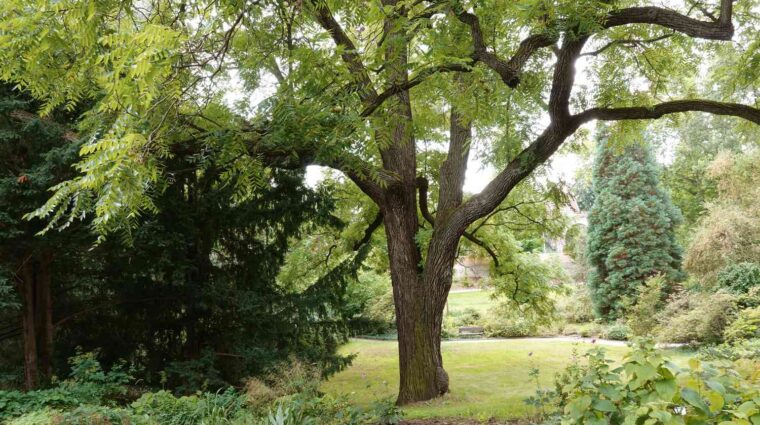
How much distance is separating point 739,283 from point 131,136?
51.2 feet

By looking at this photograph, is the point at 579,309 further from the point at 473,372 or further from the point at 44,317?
the point at 44,317

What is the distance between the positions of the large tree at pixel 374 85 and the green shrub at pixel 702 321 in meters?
6.45

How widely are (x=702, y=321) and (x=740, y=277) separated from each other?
202 cm

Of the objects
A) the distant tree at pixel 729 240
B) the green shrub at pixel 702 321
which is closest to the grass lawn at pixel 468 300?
the distant tree at pixel 729 240

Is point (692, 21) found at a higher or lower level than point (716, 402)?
higher

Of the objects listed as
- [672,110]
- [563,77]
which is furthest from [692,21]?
[672,110]

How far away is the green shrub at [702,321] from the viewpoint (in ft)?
41.4

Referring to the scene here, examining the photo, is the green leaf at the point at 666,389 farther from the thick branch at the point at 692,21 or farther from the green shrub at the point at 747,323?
the thick branch at the point at 692,21

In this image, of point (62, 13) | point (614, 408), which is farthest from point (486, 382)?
point (62, 13)

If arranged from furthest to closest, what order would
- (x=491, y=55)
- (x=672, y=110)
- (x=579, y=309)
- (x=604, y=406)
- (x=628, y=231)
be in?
(x=579, y=309)
(x=628, y=231)
(x=672, y=110)
(x=491, y=55)
(x=604, y=406)

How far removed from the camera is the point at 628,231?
19172 mm

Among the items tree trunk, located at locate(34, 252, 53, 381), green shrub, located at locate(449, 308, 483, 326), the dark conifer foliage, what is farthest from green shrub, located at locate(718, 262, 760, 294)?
tree trunk, located at locate(34, 252, 53, 381)

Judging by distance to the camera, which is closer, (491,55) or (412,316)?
(491,55)

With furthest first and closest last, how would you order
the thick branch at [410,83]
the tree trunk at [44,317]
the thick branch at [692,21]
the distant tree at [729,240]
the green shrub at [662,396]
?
the distant tree at [729,240]
the tree trunk at [44,317]
the thick branch at [410,83]
the thick branch at [692,21]
the green shrub at [662,396]
